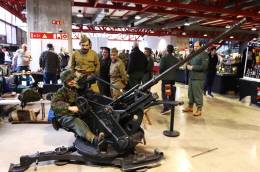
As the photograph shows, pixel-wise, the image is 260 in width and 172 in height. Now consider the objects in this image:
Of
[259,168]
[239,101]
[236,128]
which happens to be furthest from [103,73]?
[239,101]

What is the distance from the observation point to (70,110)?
3160mm

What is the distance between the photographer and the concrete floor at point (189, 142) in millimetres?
3209

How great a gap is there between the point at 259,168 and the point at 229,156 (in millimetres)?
402

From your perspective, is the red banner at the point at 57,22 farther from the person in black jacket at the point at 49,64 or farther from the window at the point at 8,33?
the window at the point at 8,33

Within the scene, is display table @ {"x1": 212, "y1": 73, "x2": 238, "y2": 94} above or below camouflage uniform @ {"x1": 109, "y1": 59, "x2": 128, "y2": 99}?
below

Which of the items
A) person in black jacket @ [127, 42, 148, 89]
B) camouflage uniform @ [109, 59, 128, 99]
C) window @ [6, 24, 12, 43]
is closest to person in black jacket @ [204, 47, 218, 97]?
person in black jacket @ [127, 42, 148, 89]

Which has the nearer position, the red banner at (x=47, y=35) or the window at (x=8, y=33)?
the red banner at (x=47, y=35)

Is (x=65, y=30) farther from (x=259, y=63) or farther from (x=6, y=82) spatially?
(x=259, y=63)

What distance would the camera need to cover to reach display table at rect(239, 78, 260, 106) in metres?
6.68

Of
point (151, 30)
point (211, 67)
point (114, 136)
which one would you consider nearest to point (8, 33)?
point (151, 30)

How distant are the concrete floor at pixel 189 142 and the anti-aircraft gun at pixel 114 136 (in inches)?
4.9

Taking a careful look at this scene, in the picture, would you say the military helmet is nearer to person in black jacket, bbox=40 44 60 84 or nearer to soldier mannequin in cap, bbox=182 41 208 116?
soldier mannequin in cap, bbox=182 41 208 116

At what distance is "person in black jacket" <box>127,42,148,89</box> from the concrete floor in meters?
0.84

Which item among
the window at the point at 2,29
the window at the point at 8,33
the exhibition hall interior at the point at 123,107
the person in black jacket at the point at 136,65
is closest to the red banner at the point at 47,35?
the exhibition hall interior at the point at 123,107
